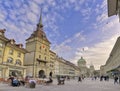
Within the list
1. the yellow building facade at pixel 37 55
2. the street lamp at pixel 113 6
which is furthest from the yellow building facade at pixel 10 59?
the street lamp at pixel 113 6

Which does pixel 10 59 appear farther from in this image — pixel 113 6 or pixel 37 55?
pixel 113 6

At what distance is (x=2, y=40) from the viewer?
1608 inches

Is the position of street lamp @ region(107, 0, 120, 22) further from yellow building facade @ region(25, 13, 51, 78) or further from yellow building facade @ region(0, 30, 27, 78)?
yellow building facade @ region(25, 13, 51, 78)

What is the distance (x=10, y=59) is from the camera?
4459cm

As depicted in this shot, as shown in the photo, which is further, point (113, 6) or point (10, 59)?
point (10, 59)

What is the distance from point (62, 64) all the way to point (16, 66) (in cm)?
5102

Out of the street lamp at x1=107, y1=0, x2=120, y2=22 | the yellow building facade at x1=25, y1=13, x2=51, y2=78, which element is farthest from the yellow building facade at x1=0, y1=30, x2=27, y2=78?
the street lamp at x1=107, y1=0, x2=120, y2=22

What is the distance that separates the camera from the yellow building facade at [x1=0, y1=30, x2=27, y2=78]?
135ft

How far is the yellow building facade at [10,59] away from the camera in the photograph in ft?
135

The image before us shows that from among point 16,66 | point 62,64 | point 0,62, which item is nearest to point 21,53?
point 16,66

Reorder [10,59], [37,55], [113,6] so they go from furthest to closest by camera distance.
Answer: [37,55] → [10,59] → [113,6]

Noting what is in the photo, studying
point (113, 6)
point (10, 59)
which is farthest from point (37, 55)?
point (113, 6)

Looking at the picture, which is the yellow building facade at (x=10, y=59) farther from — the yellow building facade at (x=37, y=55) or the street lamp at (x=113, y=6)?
the street lamp at (x=113, y=6)

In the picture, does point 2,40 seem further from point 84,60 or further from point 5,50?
point 84,60
